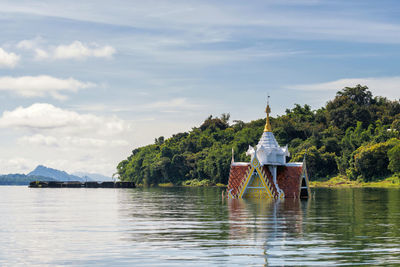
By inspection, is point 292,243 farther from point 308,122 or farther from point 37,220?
point 308,122

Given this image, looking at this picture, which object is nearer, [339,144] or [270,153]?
[270,153]

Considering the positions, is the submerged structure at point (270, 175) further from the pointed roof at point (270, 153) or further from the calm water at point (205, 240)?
the calm water at point (205, 240)

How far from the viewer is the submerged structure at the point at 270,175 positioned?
251 ft

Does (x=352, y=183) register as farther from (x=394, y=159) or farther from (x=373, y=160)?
(x=394, y=159)

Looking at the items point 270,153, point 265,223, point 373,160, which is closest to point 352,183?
point 373,160

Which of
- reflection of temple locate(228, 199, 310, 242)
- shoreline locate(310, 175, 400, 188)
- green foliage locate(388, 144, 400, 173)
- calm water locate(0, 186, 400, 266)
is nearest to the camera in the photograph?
calm water locate(0, 186, 400, 266)

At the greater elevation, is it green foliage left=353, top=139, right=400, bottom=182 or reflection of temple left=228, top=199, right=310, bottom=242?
green foliage left=353, top=139, right=400, bottom=182

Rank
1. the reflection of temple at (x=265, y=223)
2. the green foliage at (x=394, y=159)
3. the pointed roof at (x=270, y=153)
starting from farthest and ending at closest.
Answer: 1. the green foliage at (x=394, y=159)
2. the pointed roof at (x=270, y=153)
3. the reflection of temple at (x=265, y=223)

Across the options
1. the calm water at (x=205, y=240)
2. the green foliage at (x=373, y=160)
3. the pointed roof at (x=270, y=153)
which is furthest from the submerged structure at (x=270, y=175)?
the green foliage at (x=373, y=160)

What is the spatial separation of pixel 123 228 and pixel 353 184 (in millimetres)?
116616

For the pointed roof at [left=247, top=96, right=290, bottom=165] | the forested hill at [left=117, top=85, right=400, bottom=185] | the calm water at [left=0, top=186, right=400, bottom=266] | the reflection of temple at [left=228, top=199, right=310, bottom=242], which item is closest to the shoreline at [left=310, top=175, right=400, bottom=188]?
the forested hill at [left=117, top=85, right=400, bottom=185]

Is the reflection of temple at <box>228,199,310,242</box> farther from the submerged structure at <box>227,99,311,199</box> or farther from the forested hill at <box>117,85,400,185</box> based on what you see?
the forested hill at <box>117,85,400,185</box>

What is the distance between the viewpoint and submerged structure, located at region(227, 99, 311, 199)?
251ft

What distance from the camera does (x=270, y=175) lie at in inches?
3027
